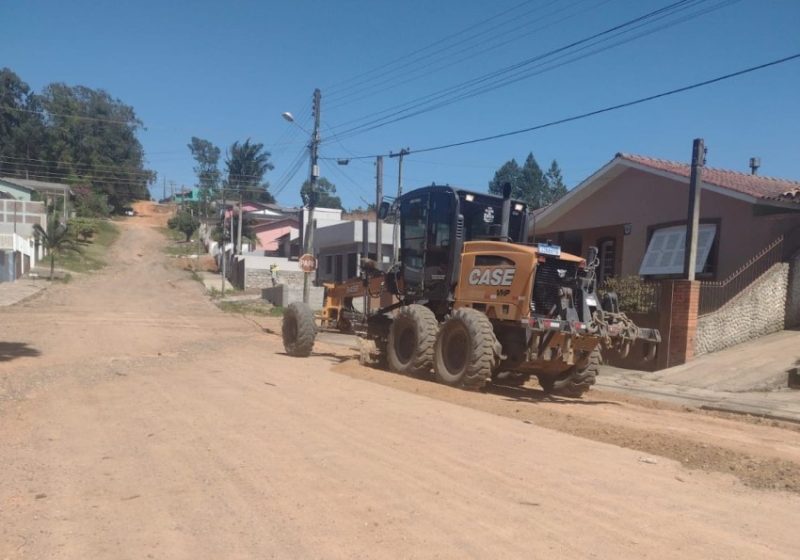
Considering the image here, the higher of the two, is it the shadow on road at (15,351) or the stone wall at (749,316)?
the stone wall at (749,316)

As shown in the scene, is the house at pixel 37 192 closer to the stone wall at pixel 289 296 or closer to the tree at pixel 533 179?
the stone wall at pixel 289 296

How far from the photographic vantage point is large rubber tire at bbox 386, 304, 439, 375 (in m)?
11.0

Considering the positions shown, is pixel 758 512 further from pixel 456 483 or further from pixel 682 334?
pixel 682 334

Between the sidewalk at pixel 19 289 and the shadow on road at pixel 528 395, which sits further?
the sidewalk at pixel 19 289

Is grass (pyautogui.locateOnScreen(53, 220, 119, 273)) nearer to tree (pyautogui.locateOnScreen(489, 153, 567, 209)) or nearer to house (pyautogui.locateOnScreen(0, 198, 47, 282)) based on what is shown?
house (pyautogui.locateOnScreen(0, 198, 47, 282))

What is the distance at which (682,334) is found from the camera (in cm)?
1382

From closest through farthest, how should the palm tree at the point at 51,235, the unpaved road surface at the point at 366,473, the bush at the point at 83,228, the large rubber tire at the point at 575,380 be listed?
the unpaved road surface at the point at 366,473 < the large rubber tire at the point at 575,380 < the palm tree at the point at 51,235 < the bush at the point at 83,228

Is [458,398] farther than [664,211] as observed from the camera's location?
No

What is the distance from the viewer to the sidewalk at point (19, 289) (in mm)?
27741

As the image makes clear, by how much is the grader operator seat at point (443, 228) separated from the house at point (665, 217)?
23.3 feet

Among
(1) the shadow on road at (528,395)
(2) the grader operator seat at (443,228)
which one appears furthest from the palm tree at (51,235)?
(1) the shadow on road at (528,395)

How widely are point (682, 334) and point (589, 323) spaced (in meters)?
5.19

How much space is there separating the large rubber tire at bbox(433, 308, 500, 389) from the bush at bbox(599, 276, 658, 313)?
→ 5972 millimetres

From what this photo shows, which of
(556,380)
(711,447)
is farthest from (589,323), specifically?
(711,447)
